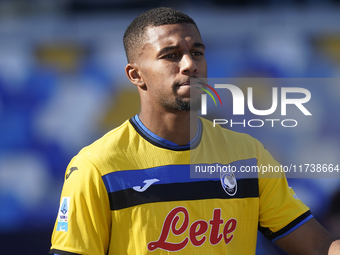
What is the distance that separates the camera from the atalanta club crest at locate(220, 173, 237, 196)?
141 centimetres

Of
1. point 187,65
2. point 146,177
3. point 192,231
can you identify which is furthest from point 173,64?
point 192,231

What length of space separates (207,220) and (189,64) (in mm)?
590

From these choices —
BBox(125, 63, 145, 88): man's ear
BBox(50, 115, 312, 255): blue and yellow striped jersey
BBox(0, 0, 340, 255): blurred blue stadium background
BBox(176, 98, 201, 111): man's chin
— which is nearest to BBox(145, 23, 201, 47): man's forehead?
BBox(125, 63, 145, 88): man's ear

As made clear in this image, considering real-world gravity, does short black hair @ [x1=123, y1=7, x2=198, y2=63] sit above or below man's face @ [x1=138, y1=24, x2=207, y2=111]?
above

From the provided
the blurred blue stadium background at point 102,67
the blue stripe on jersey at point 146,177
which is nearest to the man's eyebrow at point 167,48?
the blue stripe on jersey at point 146,177

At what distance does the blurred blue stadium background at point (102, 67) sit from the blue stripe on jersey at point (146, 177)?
0.82m

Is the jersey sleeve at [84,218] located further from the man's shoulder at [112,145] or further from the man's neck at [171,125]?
the man's neck at [171,125]

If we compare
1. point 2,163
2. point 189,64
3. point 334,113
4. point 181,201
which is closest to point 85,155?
point 181,201

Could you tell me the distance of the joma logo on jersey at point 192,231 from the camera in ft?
4.22

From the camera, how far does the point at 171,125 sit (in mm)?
1422

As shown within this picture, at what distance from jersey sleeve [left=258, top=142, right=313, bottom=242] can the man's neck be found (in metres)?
0.35

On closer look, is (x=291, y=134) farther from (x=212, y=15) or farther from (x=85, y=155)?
(x=85, y=155)

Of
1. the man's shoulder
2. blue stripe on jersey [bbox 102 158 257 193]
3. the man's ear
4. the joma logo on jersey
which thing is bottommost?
the joma logo on jersey

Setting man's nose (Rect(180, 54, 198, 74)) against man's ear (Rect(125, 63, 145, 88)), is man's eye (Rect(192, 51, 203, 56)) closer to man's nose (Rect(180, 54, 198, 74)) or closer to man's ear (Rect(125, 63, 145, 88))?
man's nose (Rect(180, 54, 198, 74))
